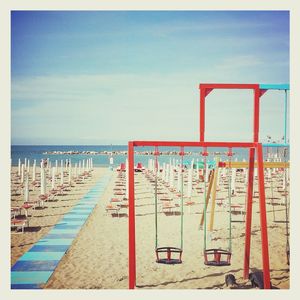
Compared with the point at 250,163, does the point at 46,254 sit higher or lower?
lower

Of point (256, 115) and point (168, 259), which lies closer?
point (168, 259)

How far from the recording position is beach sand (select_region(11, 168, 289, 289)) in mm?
6656

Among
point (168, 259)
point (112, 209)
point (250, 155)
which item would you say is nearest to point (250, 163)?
point (250, 155)

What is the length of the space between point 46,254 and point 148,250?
2563mm

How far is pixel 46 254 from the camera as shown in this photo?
8008mm

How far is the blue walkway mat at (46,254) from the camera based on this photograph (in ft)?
21.6

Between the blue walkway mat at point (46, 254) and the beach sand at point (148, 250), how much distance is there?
0.19m

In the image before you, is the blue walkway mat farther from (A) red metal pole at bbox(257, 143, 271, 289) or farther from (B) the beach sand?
(A) red metal pole at bbox(257, 143, 271, 289)

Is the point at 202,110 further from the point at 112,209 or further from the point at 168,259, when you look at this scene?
the point at 112,209

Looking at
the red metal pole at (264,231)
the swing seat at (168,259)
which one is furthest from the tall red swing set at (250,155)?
the swing seat at (168,259)

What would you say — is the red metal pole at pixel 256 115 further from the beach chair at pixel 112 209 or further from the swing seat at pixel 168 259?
the beach chair at pixel 112 209
